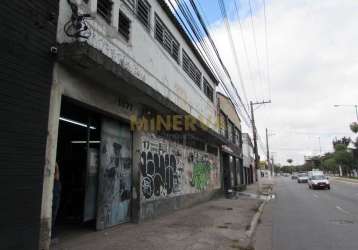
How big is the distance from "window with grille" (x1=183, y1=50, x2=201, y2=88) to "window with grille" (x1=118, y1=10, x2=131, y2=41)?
713 cm

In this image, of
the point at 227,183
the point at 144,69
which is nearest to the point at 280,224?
the point at 144,69

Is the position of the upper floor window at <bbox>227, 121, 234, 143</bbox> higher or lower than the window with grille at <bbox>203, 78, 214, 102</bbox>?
lower

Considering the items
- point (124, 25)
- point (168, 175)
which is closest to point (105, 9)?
point (124, 25)

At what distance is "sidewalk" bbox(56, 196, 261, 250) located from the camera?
7.90 meters

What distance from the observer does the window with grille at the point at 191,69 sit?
18.2 m

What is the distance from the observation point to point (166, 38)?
1512cm

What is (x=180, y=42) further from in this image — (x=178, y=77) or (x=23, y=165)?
(x=23, y=165)

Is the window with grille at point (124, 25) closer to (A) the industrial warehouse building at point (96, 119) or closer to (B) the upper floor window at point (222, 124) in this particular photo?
(A) the industrial warehouse building at point (96, 119)

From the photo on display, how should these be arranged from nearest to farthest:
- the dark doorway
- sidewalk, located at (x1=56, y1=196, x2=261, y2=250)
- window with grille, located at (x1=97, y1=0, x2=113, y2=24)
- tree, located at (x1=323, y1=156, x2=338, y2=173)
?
sidewalk, located at (x1=56, y1=196, x2=261, y2=250), window with grille, located at (x1=97, y1=0, x2=113, y2=24), the dark doorway, tree, located at (x1=323, y1=156, x2=338, y2=173)

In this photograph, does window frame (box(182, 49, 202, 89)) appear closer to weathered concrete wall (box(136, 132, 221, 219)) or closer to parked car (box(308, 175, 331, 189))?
weathered concrete wall (box(136, 132, 221, 219))

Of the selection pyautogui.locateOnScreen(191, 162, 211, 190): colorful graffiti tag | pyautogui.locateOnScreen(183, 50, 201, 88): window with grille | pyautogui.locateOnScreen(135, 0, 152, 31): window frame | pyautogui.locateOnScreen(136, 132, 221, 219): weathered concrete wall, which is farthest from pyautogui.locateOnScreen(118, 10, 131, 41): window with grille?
pyautogui.locateOnScreen(191, 162, 211, 190): colorful graffiti tag

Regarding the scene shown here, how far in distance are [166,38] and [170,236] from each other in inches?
355

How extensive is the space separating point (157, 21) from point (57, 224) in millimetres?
8434

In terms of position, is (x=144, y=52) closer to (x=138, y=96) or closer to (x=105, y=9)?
(x=138, y=96)
